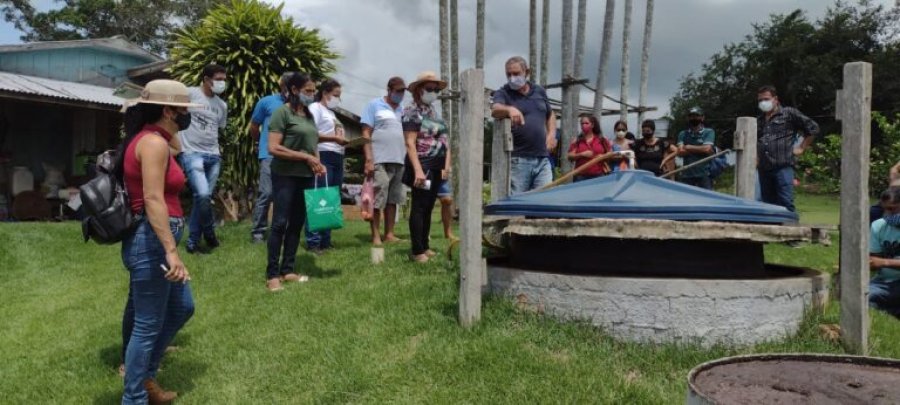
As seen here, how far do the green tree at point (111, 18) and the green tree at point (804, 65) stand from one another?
29.7 meters

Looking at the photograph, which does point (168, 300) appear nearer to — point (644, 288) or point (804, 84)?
point (644, 288)

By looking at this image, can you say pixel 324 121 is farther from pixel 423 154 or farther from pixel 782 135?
pixel 782 135

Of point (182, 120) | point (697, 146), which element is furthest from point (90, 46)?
point (182, 120)

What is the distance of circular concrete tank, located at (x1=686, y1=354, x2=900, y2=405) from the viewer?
2414mm

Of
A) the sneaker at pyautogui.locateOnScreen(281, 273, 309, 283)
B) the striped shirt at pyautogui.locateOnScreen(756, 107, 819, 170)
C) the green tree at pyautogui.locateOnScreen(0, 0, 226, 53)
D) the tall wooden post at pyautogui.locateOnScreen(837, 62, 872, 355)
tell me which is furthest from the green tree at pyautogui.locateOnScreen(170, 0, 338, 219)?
the green tree at pyautogui.locateOnScreen(0, 0, 226, 53)

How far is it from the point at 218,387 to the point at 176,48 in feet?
28.5

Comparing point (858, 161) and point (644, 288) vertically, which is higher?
point (858, 161)

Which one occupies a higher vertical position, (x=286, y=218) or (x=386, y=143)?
(x=386, y=143)

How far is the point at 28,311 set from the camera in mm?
6316

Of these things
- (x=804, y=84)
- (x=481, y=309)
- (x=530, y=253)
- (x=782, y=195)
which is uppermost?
(x=804, y=84)

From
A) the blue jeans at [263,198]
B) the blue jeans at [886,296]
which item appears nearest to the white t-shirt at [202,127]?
the blue jeans at [263,198]

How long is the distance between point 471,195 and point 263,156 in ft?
13.3

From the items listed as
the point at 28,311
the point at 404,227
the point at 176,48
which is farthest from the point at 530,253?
the point at 176,48

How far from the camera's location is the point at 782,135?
7.43 metres
